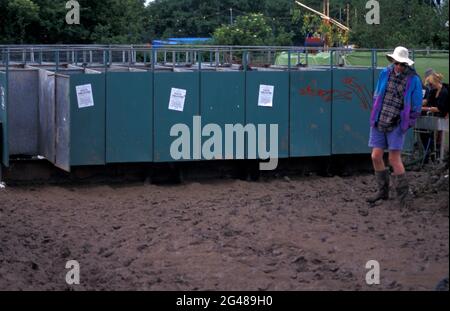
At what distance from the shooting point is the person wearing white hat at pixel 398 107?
10805mm

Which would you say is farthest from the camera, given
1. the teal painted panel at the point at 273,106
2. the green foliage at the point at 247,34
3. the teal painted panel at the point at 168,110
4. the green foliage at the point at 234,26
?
the green foliage at the point at 247,34

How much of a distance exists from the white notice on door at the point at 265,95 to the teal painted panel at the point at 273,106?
49 millimetres

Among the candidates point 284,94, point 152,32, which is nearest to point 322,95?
point 284,94

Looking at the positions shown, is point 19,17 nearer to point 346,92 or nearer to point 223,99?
point 223,99

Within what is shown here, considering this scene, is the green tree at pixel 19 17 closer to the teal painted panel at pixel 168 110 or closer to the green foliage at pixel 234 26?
the green foliage at pixel 234 26

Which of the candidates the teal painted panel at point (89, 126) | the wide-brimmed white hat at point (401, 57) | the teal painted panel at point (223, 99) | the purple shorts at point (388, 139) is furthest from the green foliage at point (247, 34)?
the wide-brimmed white hat at point (401, 57)

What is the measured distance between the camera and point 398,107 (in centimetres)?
1087

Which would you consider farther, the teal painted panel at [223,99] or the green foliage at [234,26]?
the green foliage at [234,26]

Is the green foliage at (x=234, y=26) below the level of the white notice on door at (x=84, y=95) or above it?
above

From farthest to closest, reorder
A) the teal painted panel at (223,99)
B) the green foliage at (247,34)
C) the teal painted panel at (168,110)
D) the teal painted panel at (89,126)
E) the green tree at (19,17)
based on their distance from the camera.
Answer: the green foliage at (247,34) → the green tree at (19,17) → the teal painted panel at (223,99) → the teal painted panel at (168,110) → the teal painted panel at (89,126)

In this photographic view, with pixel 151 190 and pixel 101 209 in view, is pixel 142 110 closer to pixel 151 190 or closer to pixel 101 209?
pixel 151 190

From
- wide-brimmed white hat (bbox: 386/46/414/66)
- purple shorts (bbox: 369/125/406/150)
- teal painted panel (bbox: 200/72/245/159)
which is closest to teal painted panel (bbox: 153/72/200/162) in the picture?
teal painted panel (bbox: 200/72/245/159)

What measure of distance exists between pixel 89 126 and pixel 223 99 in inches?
89.3
